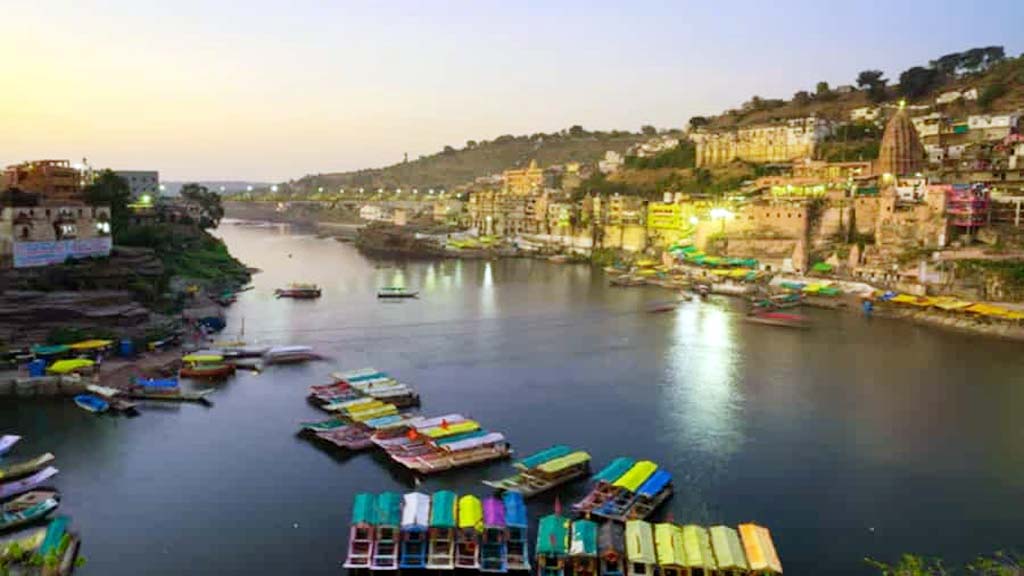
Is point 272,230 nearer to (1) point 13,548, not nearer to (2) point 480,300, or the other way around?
(2) point 480,300

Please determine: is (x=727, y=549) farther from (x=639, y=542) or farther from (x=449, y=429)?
(x=449, y=429)

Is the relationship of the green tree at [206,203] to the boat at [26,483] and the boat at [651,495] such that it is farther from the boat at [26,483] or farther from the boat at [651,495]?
the boat at [651,495]

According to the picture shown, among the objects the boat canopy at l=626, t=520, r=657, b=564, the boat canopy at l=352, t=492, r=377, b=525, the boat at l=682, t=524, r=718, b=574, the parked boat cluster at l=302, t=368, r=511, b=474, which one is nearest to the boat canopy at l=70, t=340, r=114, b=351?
the parked boat cluster at l=302, t=368, r=511, b=474

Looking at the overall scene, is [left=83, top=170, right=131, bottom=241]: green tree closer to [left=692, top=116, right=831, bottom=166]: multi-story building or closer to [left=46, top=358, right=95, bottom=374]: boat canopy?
[left=46, top=358, right=95, bottom=374]: boat canopy

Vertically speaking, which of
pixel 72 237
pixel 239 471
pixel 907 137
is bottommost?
pixel 239 471

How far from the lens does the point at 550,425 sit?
36.8ft

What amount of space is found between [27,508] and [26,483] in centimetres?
64

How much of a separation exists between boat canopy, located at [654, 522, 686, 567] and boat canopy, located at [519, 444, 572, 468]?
1908mm

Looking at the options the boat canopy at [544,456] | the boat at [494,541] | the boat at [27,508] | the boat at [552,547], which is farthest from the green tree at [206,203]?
the boat at [552,547]

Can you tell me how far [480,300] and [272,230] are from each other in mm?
38106

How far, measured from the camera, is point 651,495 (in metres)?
8.46

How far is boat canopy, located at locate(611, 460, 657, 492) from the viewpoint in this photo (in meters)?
8.54

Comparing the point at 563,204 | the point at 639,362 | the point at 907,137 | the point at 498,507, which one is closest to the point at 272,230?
the point at 563,204

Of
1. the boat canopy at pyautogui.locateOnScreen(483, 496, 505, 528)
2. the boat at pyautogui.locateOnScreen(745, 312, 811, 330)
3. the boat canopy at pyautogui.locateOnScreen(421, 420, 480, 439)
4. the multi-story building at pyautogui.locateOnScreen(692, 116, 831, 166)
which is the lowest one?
the boat canopy at pyautogui.locateOnScreen(483, 496, 505, 528)
